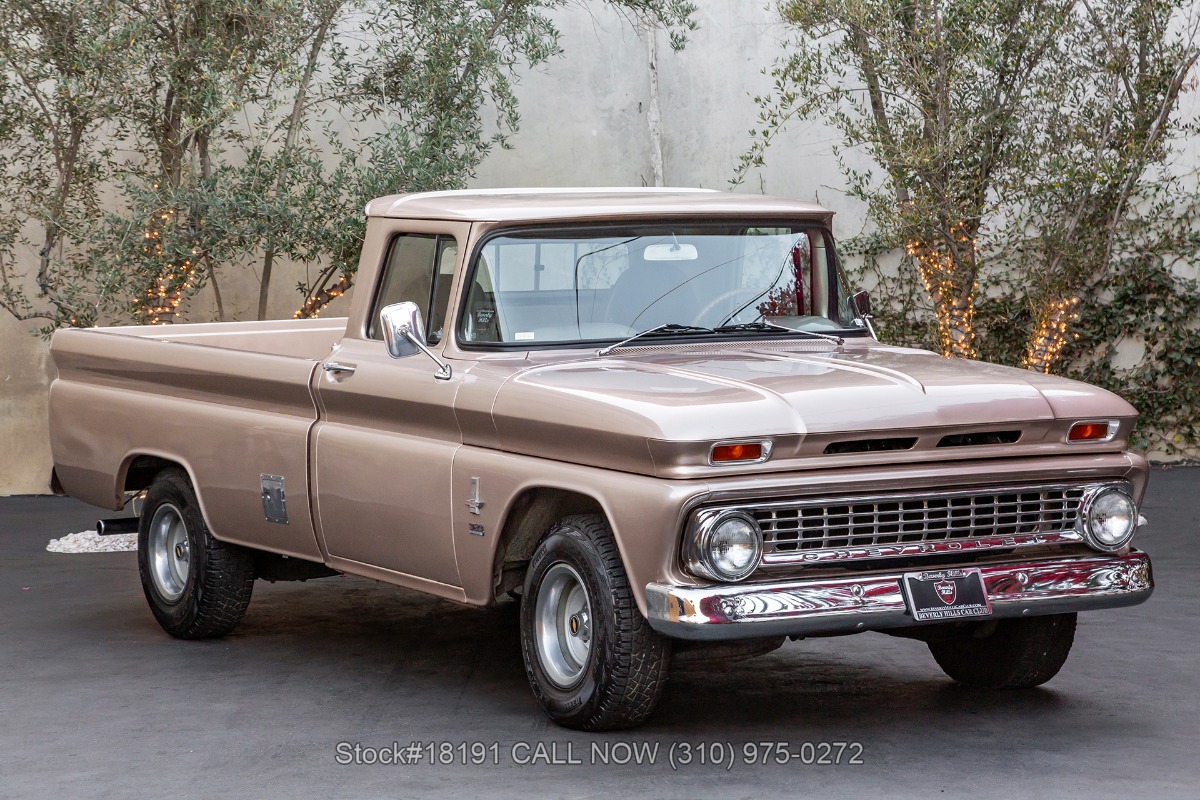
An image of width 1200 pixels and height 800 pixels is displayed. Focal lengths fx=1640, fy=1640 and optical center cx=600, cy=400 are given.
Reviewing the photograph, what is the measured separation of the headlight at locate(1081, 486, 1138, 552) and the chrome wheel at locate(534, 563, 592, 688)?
1.79 metres

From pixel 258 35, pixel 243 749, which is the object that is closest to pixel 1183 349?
pixel 258 35

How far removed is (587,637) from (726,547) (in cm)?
80

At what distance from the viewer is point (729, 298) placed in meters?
6.70

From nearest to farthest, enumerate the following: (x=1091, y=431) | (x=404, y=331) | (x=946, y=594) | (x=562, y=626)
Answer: (x=946, y=594) → (x=1091, y=431) → (x=562, y=626) → (x=404, y=331)

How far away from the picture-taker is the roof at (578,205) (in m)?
6.56

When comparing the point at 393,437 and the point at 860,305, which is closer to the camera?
the point at 393,437

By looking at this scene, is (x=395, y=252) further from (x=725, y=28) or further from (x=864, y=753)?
(x=725, y=28)

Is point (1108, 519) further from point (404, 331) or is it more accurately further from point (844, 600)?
point (404, 331)

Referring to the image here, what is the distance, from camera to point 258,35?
11.0 meters

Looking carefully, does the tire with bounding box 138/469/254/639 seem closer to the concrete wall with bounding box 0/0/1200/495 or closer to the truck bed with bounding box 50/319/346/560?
the truck bed with bounding box 50/319/346/560

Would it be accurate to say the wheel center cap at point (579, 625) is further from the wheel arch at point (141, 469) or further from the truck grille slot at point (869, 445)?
the wheel arch at point (141, 469)

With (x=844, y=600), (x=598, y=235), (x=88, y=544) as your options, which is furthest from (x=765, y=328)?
(x=88, y=544)

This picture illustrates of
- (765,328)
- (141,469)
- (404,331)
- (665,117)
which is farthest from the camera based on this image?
(665,117)

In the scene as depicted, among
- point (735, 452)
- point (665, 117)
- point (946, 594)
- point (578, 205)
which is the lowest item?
point (946, 594)
